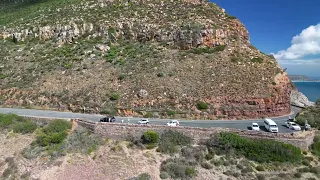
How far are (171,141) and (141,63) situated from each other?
19057 mm

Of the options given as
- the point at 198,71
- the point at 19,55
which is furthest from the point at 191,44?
the point at 19,55

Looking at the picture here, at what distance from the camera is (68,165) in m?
24.6

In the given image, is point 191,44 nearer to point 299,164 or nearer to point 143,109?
point 143,109

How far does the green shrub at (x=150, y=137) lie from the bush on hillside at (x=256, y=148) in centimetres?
520

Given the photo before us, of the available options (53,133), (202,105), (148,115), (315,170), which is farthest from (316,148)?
(53,133)

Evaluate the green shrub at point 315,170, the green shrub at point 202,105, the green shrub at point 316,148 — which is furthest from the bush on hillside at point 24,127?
the green shrub at point 316,148

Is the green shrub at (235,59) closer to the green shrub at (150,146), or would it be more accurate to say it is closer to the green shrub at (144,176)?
the green shrub at (150,146)

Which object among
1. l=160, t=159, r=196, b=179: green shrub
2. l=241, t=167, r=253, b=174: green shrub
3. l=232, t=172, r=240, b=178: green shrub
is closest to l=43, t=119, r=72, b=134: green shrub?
l=160, t=159, r=196, b=179: green shrub

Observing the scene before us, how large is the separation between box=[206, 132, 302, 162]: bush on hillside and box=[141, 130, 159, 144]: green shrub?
520cm

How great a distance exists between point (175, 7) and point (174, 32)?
11.2m

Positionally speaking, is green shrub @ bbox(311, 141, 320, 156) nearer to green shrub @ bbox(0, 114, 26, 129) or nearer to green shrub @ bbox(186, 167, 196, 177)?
green shrub @ bbox(186, 167, 196, 177)

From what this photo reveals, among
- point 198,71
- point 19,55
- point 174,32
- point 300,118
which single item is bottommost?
point 300,118

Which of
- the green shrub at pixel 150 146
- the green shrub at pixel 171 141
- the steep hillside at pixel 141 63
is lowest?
the green shrub at pixel 150 146

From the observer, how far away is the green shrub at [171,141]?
26.5 metres
